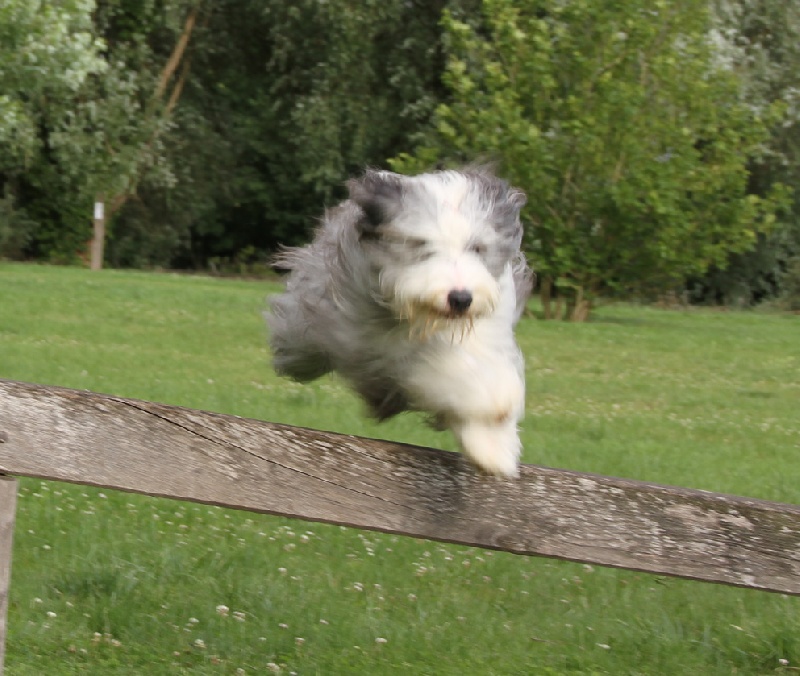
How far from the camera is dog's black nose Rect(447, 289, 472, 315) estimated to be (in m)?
4.14

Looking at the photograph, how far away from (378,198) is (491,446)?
3.11 feet

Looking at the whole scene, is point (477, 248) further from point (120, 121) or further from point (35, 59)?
point (120, 121)

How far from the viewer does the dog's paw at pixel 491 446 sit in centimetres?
399

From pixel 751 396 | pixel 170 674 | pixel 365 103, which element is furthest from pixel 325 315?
pixel 365 103

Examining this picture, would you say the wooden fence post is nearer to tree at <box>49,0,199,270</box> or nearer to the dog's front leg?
the dog's front leg

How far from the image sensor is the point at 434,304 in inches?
164

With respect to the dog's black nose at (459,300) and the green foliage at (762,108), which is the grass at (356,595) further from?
the green foliage at (762,108)

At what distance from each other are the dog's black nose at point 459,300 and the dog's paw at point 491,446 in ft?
1.17

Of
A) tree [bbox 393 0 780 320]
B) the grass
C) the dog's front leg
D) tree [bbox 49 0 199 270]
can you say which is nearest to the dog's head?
the dog's front leg

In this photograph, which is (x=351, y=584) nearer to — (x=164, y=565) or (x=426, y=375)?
(x=164, y=565)

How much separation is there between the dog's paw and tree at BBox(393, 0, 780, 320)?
16.4 m

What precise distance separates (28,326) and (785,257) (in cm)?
1983

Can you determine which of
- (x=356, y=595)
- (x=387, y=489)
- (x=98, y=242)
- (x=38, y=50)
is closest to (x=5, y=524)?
(x=387, y=489)

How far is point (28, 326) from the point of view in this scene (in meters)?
14.7
